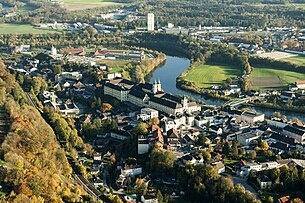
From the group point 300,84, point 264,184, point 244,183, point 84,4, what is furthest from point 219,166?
point 84,4

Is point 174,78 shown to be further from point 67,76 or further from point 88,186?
point 88,186

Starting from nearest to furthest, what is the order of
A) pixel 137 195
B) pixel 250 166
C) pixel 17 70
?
1. pixel 137 195
2. pixel 250 166
3. pixel 17 70

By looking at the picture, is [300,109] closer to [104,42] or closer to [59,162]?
[59,162]

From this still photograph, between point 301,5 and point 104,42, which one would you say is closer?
point 104,42

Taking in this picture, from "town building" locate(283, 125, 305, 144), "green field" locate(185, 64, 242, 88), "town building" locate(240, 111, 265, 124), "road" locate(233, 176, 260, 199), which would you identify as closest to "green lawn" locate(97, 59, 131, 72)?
"green field" locate(185, 64, 242, 88)

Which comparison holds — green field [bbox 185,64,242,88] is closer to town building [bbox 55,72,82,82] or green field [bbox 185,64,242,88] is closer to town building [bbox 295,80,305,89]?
town building [bbox 295,80,305,89]

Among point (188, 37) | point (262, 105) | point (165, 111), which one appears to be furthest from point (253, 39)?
point (165, 111)
